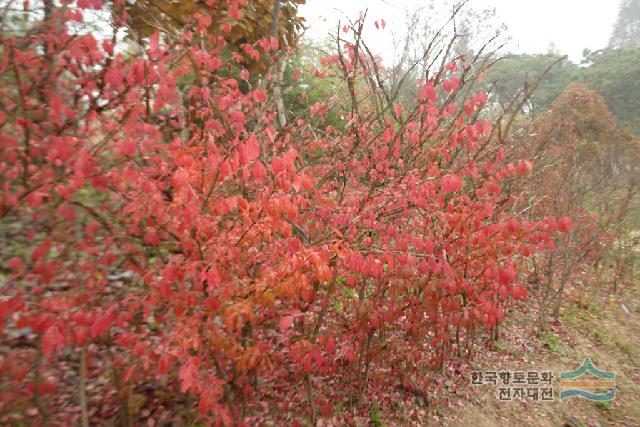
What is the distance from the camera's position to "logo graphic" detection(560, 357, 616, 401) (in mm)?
5812

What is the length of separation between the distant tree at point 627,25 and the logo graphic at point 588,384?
4512 cm

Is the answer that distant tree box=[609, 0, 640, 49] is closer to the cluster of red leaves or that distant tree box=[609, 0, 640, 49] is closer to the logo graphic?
the logo graphic

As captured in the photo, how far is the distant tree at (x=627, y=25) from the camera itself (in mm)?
38531

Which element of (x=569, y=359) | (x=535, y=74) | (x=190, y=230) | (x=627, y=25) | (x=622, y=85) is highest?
(x=627, y=25)

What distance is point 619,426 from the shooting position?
17.3 ft

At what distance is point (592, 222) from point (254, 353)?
8303 millimetres

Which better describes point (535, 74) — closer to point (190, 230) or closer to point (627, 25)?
point (190, 230)

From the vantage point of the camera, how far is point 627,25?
3919 cm

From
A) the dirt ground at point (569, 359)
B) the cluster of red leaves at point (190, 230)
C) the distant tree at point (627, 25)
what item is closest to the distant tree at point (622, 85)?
the dirt ground at point (569, 359)

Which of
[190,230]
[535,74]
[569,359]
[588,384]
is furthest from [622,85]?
[190,230]

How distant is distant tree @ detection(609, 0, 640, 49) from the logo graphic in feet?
148

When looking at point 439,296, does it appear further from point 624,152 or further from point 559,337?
point 624,152

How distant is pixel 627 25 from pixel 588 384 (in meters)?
48.7

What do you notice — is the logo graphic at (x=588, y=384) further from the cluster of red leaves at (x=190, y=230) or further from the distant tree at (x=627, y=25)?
the distant tree at (x=627, y=25)
